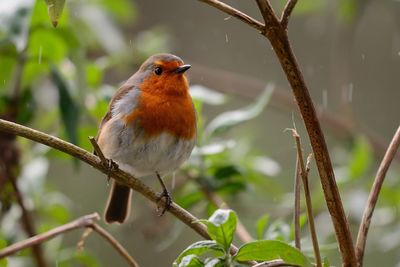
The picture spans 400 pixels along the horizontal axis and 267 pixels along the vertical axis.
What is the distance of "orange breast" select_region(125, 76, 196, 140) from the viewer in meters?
3.35

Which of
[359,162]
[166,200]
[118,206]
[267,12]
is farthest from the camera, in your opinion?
[118,206]

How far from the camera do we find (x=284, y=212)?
3.79m

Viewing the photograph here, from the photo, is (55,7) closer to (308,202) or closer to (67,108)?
(308,202)

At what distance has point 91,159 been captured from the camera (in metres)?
1.85

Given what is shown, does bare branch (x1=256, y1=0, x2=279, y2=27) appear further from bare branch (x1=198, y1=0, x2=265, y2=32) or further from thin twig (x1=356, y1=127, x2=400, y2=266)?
thin twig (x1=356, y1=127, x2=400, y2=266)

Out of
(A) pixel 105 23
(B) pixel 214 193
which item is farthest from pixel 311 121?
(A) pixel 105 23

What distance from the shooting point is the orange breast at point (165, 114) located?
335 centimetres

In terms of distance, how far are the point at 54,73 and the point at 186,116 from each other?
0.62 m

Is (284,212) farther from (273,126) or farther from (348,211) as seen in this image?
(273,126)

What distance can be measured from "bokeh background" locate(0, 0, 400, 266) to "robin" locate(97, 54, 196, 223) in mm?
75

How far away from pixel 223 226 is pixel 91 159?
17.5 inches

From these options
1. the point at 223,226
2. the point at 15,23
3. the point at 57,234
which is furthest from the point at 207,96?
the point at 223,226

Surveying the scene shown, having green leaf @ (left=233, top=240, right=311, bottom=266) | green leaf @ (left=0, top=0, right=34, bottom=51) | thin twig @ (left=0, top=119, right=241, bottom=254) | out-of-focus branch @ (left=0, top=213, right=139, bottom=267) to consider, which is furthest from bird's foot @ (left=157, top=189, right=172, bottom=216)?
green leaf @ (left=0, top=0, right=34, bottom=51)

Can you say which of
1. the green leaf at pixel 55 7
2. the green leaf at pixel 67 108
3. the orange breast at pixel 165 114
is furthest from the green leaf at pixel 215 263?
the orange breast at pixel 165 114
